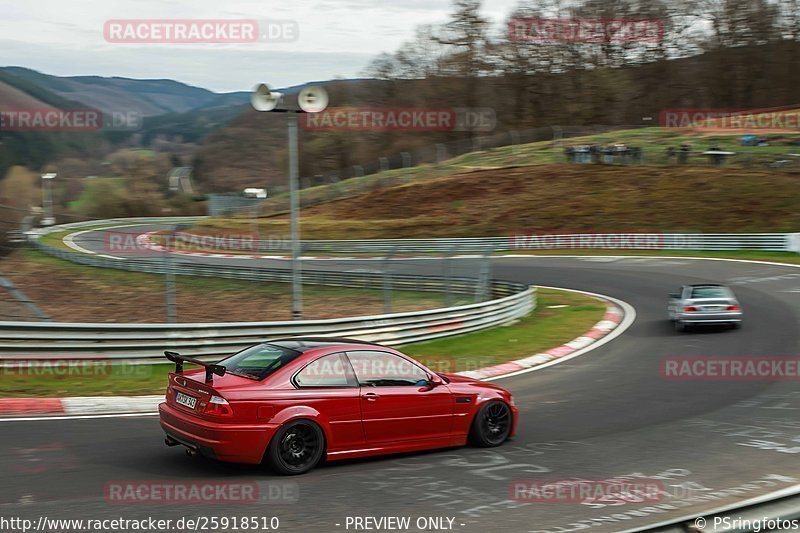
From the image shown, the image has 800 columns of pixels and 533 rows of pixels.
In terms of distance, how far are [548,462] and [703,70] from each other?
90106 mm

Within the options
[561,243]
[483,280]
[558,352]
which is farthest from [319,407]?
[561,243]

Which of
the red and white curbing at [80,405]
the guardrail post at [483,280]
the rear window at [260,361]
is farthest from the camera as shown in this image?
the guardrail post at [483,280]

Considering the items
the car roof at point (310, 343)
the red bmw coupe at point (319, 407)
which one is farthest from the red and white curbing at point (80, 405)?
the car roof at point (310, 343)

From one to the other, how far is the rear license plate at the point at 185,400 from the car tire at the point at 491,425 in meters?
3.09

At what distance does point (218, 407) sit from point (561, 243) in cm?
4135

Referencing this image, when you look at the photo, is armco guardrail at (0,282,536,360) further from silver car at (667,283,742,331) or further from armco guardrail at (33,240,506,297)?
silver car at (667,283,742,331)

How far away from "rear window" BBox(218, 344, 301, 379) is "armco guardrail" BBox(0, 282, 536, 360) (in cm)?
533

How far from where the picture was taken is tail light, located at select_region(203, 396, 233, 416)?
289 inches

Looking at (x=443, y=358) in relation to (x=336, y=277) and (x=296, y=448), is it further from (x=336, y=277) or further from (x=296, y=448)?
(x=296, y=448)

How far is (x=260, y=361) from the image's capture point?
8.12 m

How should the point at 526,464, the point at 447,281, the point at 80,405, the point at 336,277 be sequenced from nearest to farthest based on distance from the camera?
the point at 526,464 < the point at 80,405 < the point at 447,281 < the point at 336,277

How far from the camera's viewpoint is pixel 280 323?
14133mm

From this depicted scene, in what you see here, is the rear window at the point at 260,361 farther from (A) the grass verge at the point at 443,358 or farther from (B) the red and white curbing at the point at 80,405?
(A) the grass verge at the point at 443,358

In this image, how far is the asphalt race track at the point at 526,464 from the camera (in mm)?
6598
